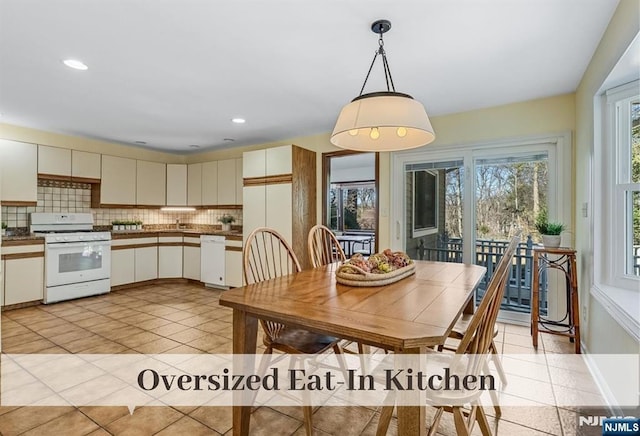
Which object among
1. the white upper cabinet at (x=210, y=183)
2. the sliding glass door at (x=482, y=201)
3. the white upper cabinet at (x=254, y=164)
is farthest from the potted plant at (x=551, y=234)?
the white upper cabinet at (x=210, y=183)

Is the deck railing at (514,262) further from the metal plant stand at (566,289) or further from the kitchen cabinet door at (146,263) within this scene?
the kitchen cabinet door at (146,263)

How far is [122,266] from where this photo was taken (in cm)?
495

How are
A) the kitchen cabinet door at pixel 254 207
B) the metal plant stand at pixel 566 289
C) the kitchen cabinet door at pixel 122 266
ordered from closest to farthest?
the metal plant stand at pixel 566 289 → the kitchen cabinet door at pixel 254 207 → the kitchen cabinet door at pixel 122 266

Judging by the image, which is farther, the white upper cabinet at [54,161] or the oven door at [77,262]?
the white upper cabinet at [54,161]

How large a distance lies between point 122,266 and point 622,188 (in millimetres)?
5694

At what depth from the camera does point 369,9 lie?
187cm

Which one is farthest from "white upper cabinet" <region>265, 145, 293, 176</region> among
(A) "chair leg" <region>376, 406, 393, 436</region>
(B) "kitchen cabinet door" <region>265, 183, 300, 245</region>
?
(A) "chair leg" <region>376, 406, 393, 436</region>

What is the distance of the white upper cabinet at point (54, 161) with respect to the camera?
14.0 ft

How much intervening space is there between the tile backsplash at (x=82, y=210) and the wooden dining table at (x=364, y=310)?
425 cm

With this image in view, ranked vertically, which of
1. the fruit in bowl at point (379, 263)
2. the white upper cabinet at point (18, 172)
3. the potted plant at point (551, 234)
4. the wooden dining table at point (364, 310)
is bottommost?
the wooden dining table at point (364, 310)

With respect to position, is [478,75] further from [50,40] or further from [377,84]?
[50,40]

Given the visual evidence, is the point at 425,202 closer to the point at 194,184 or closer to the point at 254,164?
the point at 254,164

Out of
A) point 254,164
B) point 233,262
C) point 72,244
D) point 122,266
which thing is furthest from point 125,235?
point 254,164

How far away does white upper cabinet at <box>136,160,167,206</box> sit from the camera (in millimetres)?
5324
